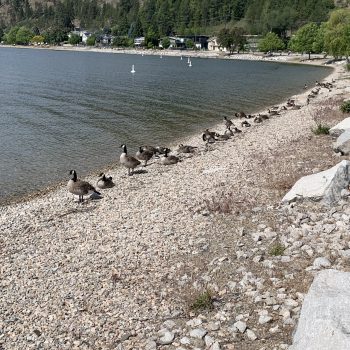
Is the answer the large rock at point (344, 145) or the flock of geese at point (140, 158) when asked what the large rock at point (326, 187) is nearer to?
the large rock at point (344, 145)

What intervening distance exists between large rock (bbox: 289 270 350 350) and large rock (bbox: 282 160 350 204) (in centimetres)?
596

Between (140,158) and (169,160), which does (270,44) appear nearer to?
(169,160)

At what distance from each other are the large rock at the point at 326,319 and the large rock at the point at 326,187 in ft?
19.5

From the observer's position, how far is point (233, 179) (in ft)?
64.3

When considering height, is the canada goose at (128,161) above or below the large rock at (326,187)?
below

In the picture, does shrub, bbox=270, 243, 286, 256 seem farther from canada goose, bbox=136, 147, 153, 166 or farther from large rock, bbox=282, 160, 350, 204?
canada goose, bbox=136, 147, 153, 166

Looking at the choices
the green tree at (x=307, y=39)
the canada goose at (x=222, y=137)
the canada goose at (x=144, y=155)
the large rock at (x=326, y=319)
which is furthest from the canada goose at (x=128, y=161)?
the green tree at (x=307, y=39)

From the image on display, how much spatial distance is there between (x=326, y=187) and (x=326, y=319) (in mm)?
7570

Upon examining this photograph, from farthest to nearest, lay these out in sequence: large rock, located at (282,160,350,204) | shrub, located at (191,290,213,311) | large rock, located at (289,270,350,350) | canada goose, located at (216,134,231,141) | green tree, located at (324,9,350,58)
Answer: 1. green tree, located at (324,9,350,58)
2. canada goose, located at (216,134,231,141)
3. large rock, located at (282,160,350,204)
4. shrub, located at (191,290,213,311)
5. large rock, located at (289,270,350,350)

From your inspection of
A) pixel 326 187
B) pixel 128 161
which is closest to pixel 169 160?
pixel 128 161

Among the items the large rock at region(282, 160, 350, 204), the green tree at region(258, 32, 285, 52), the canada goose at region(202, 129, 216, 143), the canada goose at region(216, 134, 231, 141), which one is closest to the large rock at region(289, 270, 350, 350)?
the large rock at region(282, 160, 350, 204)

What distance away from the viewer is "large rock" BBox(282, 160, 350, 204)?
14.1 meters

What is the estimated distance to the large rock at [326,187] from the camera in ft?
46.1

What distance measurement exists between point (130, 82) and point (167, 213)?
6607 centimetres
